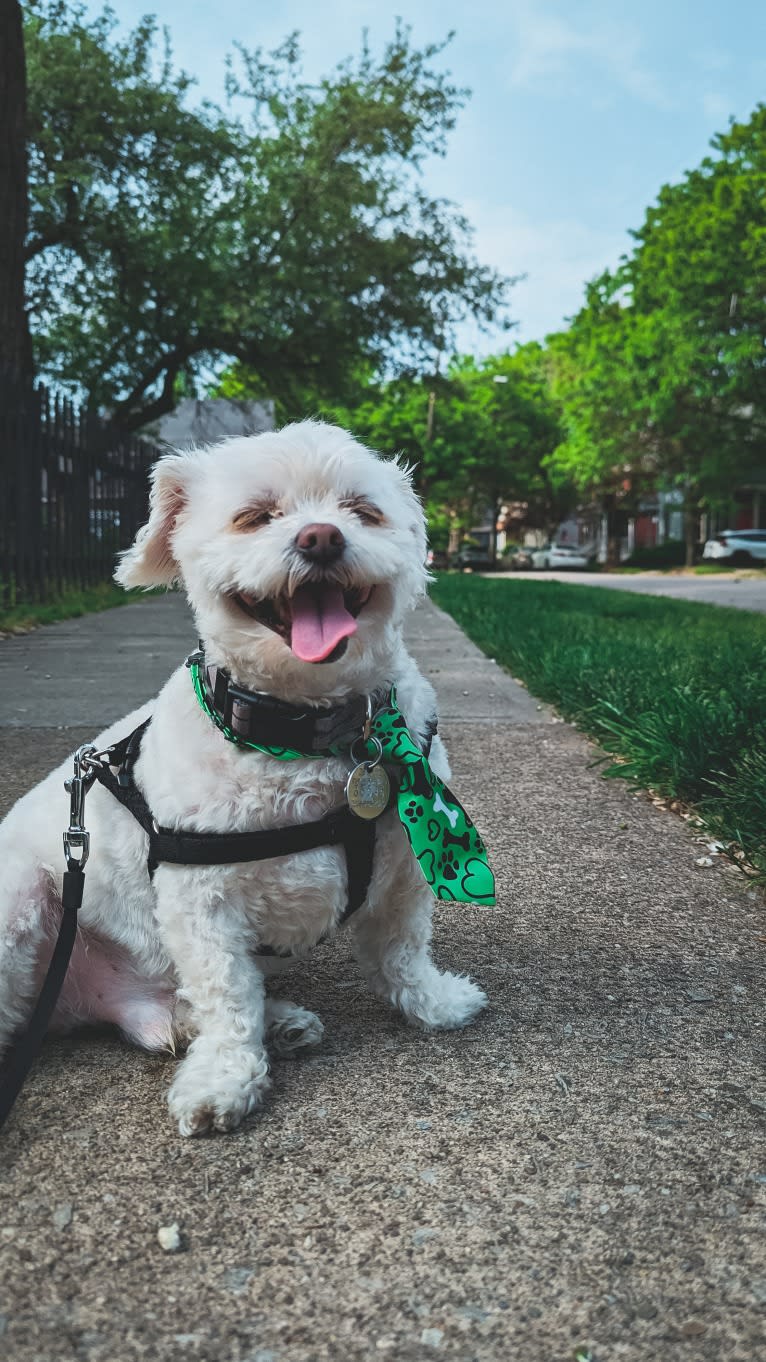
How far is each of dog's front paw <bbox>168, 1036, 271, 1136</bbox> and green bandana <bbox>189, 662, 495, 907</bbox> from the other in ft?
1.70

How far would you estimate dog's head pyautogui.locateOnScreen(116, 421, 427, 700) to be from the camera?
1944 mm

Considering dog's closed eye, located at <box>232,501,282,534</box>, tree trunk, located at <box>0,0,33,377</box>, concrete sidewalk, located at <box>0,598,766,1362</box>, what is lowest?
concrete sidewalk, located at <box>0,598,766,1362</box>

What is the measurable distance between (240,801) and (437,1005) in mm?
687

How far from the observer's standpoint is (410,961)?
237 centimetres

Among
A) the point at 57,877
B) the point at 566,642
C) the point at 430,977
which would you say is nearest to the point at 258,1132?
the point at 430,977

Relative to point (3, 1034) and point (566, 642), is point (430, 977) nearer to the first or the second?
point (3, 1034)

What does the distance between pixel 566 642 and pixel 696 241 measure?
3074 centimetres

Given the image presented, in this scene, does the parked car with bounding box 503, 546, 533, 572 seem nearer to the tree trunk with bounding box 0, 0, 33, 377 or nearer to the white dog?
the tree trunk with bounding box 0, 0, 33, 377

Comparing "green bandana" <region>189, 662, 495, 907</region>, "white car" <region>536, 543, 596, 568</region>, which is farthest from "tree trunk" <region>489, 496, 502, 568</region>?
"green bandana" <region>189, 662, 495, 907</region>

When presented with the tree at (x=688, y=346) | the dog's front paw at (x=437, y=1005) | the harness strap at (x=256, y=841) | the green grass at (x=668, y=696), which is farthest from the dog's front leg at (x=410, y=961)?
the tree at (x=688, y=346)

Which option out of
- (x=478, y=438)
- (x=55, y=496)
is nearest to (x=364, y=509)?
(x=55, y=496)

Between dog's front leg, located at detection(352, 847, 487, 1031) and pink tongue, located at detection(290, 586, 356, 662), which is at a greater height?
pink tongue, located at detection(290, 586, 356, 662)

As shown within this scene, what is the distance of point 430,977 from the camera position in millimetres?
2361

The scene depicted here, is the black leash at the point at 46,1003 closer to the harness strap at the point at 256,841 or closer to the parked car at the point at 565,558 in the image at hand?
the harness strap at the point at 256,841
